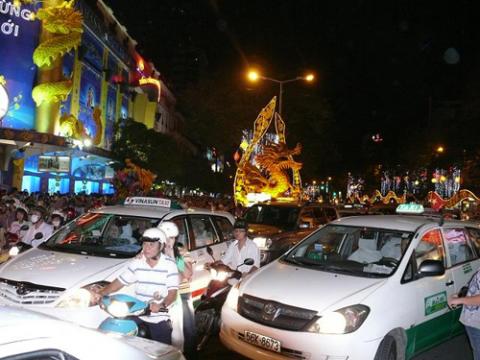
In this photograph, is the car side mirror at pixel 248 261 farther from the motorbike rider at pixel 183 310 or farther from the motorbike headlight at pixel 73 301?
the motorbike headlight at pixel 73 301

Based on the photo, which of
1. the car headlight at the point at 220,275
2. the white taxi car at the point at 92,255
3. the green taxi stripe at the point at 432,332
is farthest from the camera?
the car headlight at the point at 220,275

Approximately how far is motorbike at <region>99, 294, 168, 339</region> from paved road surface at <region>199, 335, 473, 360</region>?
2.37 metres

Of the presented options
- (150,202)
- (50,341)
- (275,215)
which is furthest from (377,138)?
(50,341)

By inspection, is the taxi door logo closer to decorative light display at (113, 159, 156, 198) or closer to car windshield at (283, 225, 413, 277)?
car windshield at (283, 225, 413, 277)

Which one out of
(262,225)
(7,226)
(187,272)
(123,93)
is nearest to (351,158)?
(123,93)

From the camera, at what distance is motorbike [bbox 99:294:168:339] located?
3879 mm

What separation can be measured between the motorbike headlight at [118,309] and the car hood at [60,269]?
1679 mm

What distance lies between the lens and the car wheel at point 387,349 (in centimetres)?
496

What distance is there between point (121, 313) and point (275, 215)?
397 inches

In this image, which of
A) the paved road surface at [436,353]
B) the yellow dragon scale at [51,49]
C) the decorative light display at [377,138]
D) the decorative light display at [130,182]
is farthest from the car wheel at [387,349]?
the decorative light display at [377,138]

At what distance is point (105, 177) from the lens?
136 ft

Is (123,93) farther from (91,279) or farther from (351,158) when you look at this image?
(91,279)

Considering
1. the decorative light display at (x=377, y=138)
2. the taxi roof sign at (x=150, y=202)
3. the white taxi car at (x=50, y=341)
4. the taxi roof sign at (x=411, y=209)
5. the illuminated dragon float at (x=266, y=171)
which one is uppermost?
the decorative light display at (x=377, y=138)

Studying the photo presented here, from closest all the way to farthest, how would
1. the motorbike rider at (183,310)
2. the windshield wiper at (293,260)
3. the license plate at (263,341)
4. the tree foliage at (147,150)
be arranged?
the license plate at (263,341), the motorbike rider at (183,310), the windshield wiper at (293,260), the tree foliage at (147,150)
